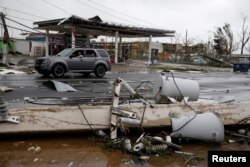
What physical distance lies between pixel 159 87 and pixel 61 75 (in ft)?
43.6

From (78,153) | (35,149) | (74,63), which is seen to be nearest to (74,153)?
(78,153)

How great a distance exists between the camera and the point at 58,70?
2031 cm

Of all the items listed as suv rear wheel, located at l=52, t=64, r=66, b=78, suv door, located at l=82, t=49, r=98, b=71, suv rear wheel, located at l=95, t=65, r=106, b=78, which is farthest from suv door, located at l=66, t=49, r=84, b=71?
suv rear wheel, located at l=95, t=65, r=106, b=78

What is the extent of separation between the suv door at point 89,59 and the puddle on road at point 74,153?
1519 centimetres

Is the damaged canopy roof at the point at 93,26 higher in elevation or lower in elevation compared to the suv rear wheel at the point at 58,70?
higher

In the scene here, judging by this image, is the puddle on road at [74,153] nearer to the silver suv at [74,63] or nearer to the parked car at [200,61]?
the silver suv at [74,63]

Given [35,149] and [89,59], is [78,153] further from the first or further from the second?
[89,59]

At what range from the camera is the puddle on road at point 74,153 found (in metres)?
5.50

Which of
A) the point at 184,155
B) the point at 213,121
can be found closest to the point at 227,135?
the point at 213,121

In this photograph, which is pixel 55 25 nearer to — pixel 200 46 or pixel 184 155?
pixel 184 155

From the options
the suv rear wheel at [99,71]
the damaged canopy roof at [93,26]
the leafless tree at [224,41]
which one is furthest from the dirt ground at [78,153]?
the leafless tree at [224,41]

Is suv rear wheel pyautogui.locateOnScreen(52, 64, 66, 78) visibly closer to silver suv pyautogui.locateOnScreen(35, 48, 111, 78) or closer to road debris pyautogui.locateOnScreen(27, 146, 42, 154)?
silver suv pyautogui.locateOnScreen(35, 48, 111, 78)

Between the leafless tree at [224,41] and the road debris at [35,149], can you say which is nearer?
the road debris at [35,149]

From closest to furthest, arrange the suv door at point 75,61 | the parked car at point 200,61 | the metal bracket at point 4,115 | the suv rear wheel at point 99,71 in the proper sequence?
the metal bracket at point 4,115 < the suv door at point 75,61 < the suv rear wheel at point 99,71 < the parked car at point 200,61
